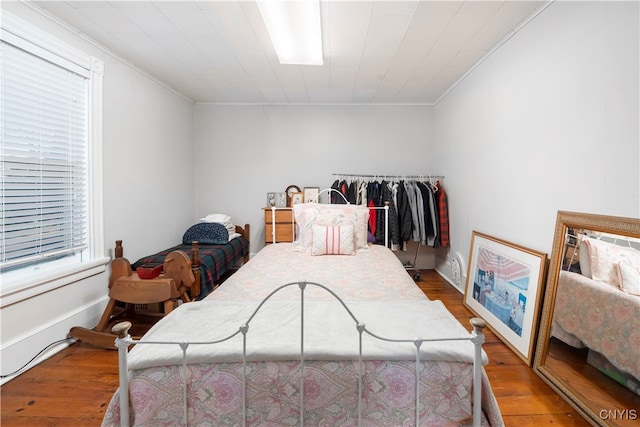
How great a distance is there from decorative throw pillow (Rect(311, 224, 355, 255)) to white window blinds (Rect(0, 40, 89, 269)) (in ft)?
6.19

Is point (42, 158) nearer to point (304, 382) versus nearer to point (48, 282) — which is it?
point (48, 282)

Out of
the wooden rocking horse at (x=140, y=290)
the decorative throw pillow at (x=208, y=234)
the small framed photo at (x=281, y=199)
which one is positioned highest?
the small framed photo at (x=281, y=199)

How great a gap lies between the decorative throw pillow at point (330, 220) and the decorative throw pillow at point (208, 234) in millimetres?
1020

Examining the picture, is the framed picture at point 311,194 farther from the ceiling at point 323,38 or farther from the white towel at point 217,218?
the ceiling at point 323,38

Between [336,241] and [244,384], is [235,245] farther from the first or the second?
[244,384]

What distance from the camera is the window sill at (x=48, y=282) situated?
Result: 172 centimetres

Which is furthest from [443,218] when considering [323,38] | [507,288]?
[323,38]

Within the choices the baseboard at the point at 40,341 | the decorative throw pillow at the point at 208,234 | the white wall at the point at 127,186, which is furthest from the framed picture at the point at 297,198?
the baseboard at the point at 40,341

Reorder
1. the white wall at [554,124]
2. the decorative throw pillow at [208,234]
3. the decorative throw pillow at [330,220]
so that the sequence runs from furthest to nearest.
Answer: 1. the decorative throw pillow at [208,234]
2. the decorative throw pillow at [330,220]
3. the white wall at [554,124]

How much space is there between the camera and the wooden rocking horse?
2.08 meters

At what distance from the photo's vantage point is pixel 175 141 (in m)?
3.54

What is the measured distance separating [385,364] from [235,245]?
9.29 feet

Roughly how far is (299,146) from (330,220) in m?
1.61

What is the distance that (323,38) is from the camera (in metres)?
2.26
